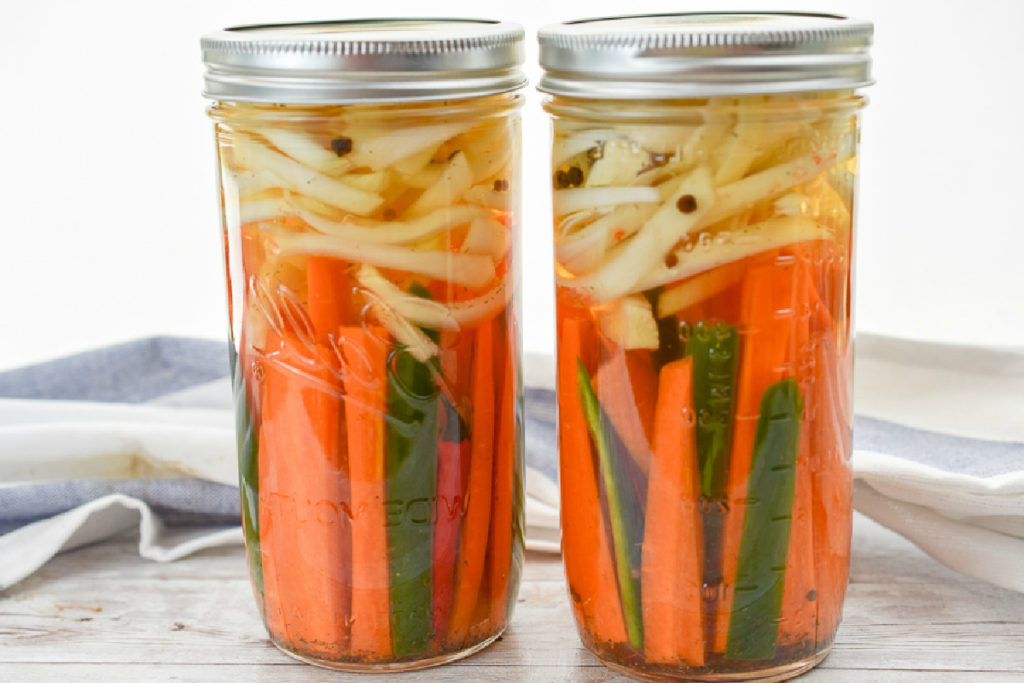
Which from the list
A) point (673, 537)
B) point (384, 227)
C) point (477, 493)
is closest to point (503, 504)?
point (477, 493)

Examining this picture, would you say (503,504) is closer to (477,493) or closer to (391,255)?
(477,493)

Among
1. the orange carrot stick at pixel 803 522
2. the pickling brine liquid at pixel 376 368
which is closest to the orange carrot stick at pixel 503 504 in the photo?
the pickling brine liquid at pixel 376 368

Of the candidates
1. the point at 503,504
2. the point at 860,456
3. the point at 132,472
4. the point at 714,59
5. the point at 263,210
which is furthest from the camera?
the point at 132,472

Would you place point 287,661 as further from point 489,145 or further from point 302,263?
point 489,145

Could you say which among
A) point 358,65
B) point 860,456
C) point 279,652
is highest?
point 358,65

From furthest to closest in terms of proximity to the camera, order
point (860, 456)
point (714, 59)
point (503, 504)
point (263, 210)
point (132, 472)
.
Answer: point (132, 472)
point (860, 456)
point (503, 504)
point (263, 210)
point (714, 59)

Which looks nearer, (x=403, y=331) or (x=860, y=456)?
(x=403, y=331)

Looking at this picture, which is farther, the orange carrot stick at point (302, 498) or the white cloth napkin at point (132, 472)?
the white cloth napkin at point (132, 472)

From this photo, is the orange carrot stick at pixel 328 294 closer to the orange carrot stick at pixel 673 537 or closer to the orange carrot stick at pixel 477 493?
the orange carrot stick at pixel 477 493
